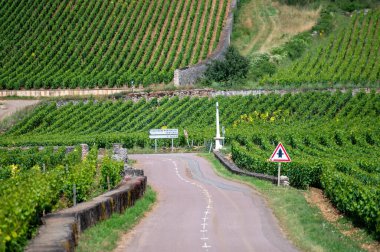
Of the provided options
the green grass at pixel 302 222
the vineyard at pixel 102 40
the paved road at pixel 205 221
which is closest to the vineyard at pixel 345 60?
the vineyard at pixel 102 40

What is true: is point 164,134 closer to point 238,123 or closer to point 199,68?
point 238,123

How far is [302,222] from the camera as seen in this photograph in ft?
71.0

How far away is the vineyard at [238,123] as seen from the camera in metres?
43.6

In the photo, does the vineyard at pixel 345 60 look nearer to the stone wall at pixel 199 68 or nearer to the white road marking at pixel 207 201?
the stone wall at pixel 199 68

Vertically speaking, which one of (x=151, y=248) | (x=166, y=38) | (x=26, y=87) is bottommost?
(x=151, y=248)

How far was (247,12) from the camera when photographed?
86.8 metres

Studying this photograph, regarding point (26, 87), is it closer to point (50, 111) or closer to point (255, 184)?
point (50, 111)

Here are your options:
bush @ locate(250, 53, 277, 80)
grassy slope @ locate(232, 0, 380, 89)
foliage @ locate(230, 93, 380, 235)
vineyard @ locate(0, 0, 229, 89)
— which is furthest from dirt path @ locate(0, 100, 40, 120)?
foliage @ locate(230, 93, 380, 235)

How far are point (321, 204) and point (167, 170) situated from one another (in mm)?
13809

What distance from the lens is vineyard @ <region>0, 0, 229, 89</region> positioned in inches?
2955

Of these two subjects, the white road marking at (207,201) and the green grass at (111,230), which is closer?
the green grass at (111,230)

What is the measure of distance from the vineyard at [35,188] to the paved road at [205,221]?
2232 millimetres

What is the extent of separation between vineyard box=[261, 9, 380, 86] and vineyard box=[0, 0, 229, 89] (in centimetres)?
1053

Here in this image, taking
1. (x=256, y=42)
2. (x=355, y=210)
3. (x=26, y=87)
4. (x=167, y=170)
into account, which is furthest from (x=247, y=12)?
(x=355, y=210)
